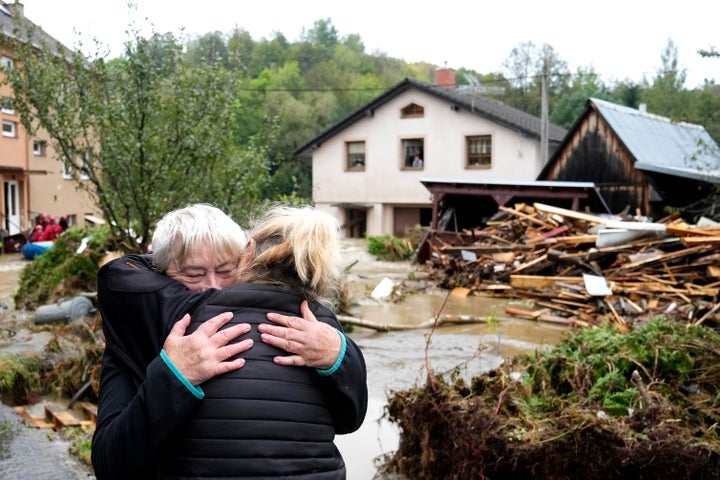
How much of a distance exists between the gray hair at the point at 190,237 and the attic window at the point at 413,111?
33.6 m

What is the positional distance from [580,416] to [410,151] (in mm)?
31802

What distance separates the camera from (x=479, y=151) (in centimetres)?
3434

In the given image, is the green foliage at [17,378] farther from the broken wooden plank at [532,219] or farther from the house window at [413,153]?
the house window at [413,153]

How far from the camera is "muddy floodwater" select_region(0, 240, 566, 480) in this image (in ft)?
18.9

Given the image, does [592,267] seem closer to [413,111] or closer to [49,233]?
[49,233]

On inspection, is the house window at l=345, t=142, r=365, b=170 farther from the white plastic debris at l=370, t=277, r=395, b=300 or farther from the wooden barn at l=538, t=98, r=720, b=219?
the white plastic debris at l=370, t=277, r=395, b=300

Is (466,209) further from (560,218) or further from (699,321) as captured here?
(699,321)

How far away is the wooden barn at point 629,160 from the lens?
23.5 meters

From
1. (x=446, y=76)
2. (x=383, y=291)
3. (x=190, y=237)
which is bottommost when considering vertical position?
(x=383, y=291)

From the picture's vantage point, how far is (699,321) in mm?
11352

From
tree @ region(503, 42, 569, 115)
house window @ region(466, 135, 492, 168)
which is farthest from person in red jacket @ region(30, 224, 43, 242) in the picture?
tree @ region(503, 42, 569, 115)

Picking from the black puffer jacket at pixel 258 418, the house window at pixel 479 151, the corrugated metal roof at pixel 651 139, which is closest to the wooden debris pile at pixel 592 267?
the corrugated metal roof at pixel 651 139

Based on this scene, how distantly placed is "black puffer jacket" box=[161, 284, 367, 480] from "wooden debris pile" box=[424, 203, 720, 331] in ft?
35.8

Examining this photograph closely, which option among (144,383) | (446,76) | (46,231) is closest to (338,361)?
(144,383)
